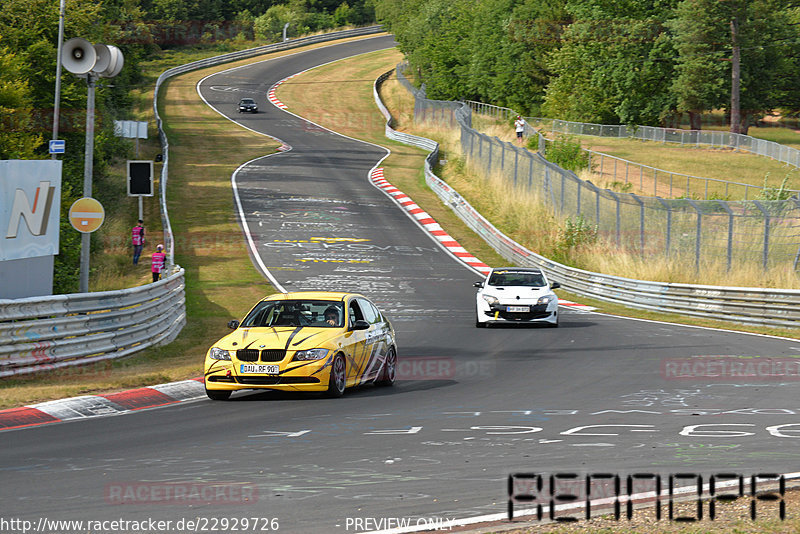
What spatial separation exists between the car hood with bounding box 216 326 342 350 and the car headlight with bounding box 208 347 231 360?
0.20 ft

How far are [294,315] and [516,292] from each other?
33.6 ft

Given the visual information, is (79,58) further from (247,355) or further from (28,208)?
(247,355)

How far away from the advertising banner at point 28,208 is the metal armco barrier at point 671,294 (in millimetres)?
15863

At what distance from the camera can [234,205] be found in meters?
47.2

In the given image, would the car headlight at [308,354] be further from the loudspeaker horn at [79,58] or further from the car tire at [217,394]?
the loudspeaker horn at [79,58]

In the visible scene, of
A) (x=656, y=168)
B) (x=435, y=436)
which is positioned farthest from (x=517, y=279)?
(x=656, y=168)

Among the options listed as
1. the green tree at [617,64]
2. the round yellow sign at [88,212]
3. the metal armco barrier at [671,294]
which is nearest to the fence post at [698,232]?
the metal armco barrier at [671,294]

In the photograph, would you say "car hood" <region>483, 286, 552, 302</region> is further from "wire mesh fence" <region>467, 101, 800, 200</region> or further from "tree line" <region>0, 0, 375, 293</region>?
"wire mesh fence" <region>467, 101, 800, 200</region>

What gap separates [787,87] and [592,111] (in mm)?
17538

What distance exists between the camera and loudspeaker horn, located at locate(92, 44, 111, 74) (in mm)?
16484

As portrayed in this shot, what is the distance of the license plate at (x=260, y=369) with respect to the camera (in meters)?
13.0

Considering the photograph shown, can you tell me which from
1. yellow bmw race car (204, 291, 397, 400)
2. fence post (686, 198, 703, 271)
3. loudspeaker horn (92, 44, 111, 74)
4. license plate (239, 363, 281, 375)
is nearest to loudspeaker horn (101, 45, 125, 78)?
loudspeaker horn (92, 44, 111, 74)

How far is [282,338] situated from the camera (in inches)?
527

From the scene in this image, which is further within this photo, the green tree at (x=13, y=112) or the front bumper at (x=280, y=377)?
the green tree at (x=13, y=112)
